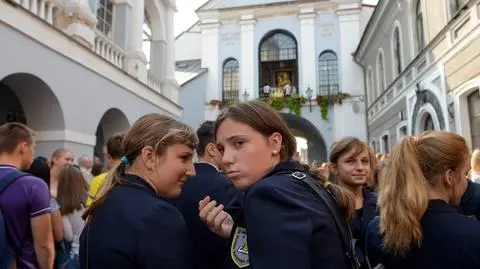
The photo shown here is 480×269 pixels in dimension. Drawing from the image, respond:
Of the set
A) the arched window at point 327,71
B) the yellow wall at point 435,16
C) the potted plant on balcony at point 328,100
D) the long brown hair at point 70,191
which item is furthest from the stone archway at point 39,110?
the arched window at point 327,71

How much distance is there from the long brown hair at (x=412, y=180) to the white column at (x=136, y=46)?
11097 millimetres

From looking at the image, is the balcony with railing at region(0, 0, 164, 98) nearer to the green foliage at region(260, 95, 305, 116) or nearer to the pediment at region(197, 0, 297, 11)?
the green foliage at region(260, 95, 305, 116)

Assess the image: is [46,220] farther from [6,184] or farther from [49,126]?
[49,126]

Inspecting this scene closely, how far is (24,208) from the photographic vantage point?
3160mm

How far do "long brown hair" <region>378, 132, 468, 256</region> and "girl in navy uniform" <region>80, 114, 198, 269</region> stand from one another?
100 centimetres

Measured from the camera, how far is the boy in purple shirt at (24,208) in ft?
10.3

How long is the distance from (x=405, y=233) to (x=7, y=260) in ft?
9.16

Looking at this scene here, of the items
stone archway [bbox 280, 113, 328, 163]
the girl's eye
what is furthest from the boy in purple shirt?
stone archway [bbox 280, 113, 328, 163]

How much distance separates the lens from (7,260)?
10.2 ft

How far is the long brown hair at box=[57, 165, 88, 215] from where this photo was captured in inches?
168

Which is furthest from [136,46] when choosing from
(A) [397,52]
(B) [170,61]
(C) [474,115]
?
(A) [397,52]

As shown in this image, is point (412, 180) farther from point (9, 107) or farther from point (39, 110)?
point (9, 107)

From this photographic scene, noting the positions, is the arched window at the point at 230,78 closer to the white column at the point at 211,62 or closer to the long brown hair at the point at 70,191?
the white column at the point at 211,62

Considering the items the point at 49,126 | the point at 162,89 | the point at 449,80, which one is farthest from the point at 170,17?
the point at 449,80
